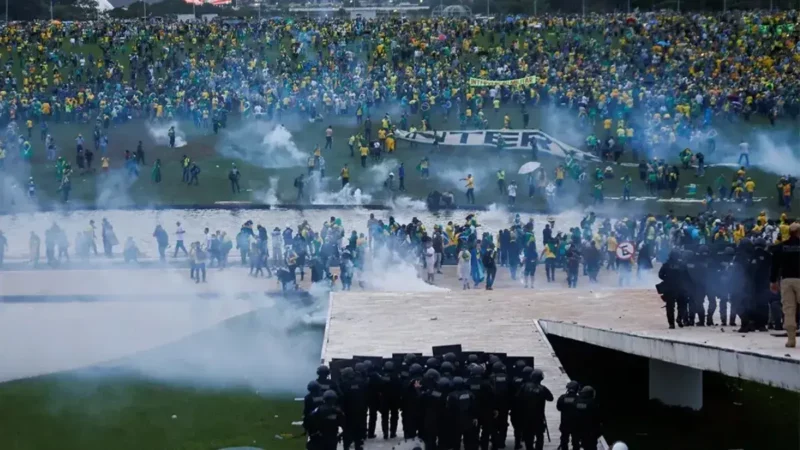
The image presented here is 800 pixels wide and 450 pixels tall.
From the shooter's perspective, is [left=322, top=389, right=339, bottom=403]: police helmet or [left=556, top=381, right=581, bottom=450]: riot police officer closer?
[left=322, top=389, right=339, bottom=403]: police helmet

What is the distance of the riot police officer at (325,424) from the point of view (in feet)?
52.6

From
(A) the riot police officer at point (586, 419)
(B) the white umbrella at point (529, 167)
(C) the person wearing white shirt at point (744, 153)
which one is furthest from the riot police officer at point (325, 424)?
(C) the person wearing white shirt at point (744, 153)

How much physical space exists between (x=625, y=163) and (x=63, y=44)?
25834mm

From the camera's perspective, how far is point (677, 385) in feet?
74.0

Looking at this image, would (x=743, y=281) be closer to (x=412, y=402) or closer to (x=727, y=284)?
(x=727, y=284)

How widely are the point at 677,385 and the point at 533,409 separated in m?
6.60

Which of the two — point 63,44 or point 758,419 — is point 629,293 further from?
point 63,44

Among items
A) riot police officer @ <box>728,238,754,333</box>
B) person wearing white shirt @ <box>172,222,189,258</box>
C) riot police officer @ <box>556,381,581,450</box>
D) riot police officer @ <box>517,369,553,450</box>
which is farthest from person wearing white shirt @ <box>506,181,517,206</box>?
riot police officer @ <box>556,381,581,450</box>

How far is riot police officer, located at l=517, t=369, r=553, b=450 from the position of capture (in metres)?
16.6

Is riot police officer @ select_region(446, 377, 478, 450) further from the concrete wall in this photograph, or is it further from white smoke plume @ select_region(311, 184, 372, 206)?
white smoke plume @ select_region(311, 184, 372, 206)

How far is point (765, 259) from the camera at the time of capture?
60.8ft

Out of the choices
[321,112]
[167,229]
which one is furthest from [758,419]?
[321,112]

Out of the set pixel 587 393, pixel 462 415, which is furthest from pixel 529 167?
pixel 462 415

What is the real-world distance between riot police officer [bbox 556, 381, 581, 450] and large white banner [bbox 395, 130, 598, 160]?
2813cm
